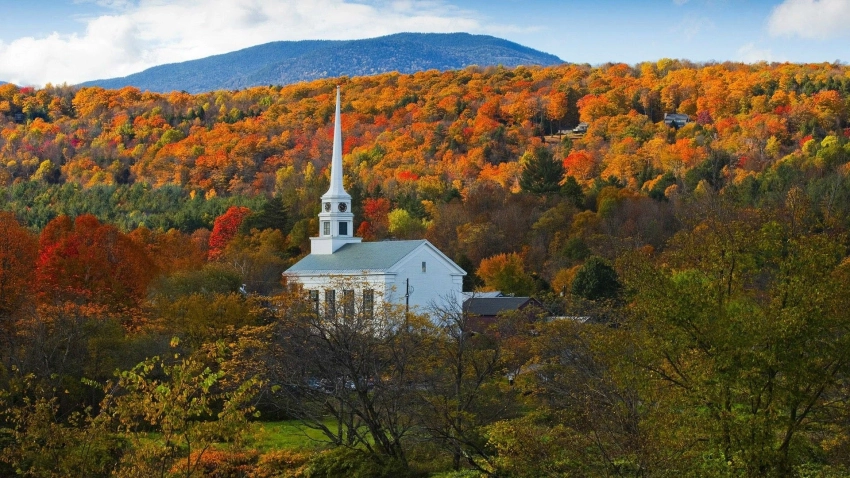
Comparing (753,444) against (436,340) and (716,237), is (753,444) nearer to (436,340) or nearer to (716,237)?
(716,237)

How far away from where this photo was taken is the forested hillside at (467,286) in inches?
672

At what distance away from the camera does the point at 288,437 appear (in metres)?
34.0

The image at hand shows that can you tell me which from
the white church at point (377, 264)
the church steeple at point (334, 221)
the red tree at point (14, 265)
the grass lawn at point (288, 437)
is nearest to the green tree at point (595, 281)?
the white church at point (377, 264)

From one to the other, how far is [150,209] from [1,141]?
48522 mm

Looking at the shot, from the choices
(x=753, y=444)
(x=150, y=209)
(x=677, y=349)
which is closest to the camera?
(x=753, y=444)

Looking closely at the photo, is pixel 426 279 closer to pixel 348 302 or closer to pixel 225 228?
pixel 348 302

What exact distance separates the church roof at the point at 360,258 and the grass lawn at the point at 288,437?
57.7 ft

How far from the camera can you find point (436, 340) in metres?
33.3

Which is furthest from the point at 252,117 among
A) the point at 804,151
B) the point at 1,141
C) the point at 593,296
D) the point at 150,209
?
the point at 593,296

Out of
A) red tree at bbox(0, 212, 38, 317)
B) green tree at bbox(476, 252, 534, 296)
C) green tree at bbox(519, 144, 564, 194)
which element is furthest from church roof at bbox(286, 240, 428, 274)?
green tree at bbox(519, 144, 564, 194)

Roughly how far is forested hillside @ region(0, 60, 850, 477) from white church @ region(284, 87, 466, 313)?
2.87 m

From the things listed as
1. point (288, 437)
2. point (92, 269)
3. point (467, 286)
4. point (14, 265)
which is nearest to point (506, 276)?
point (467, 286)

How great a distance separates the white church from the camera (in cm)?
5441

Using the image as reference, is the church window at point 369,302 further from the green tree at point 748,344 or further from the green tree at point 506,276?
the green tree at point 748,344
